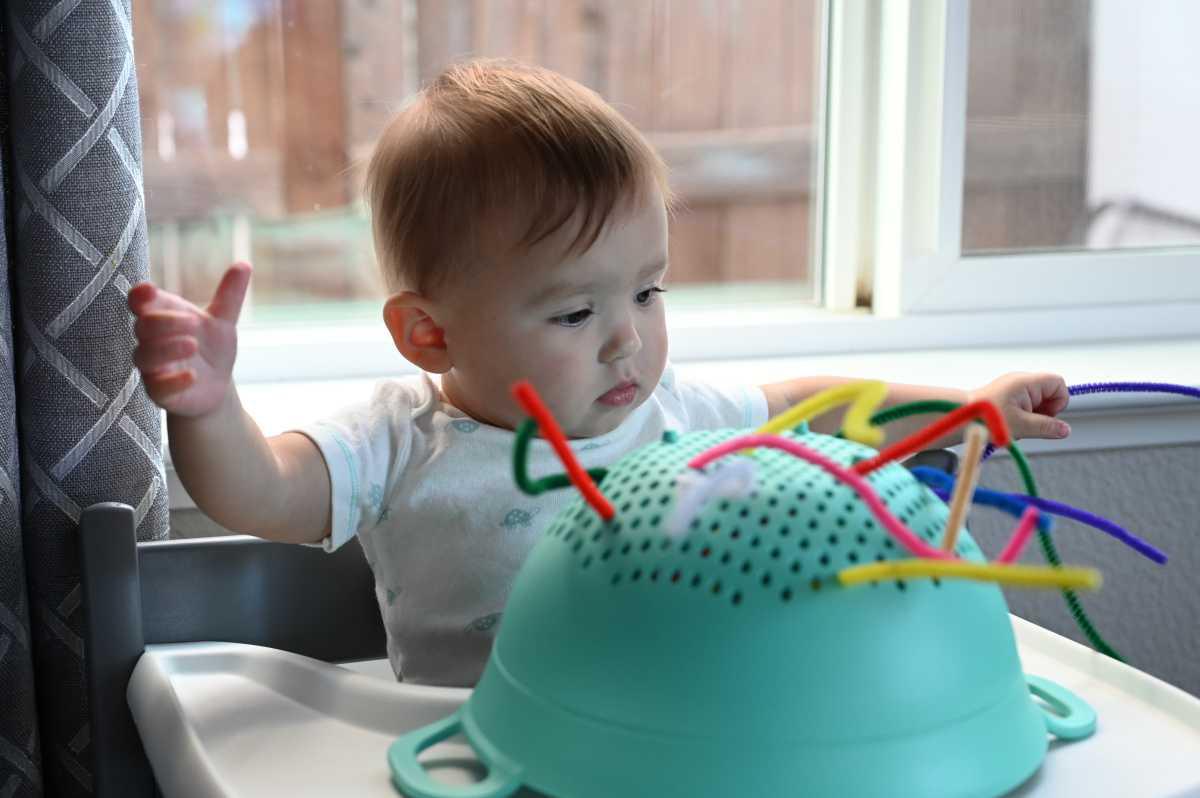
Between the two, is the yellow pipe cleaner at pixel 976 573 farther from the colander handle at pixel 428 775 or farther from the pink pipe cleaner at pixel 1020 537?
the colander handle at pixel 428 775

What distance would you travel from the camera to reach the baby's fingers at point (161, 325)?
2.01 feet

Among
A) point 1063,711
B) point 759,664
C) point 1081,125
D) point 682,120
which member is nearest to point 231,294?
point 759,664

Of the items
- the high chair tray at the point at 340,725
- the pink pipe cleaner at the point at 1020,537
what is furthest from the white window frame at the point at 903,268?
the pink pipe cleaner at the point at 1020,537

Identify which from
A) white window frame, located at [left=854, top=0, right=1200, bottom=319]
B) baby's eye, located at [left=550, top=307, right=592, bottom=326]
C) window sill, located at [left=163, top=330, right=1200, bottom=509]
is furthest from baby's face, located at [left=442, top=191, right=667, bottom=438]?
white window frame, located at [left=854, top=0, right=1200, bottom=319]

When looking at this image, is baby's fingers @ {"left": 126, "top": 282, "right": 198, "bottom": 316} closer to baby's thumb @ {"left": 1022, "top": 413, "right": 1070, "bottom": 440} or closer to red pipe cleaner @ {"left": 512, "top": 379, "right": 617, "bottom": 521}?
red pipe cleaner @ {"left": 512, "top": 379, "right": 617, "bottom": 521}

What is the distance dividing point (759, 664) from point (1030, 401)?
43 centimetres

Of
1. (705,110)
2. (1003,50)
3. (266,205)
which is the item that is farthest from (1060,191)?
(266,205)

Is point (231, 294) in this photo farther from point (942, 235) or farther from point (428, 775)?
point (942, 235)

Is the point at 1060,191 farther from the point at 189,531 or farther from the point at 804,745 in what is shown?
the point at 804,745

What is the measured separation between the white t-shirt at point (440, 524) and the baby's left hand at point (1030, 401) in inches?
9.9

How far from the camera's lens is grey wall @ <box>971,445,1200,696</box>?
1.24 meters

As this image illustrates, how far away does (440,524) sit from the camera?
2.77 ft

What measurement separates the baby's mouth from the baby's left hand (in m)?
0.21

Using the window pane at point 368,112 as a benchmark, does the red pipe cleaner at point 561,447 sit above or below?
below
